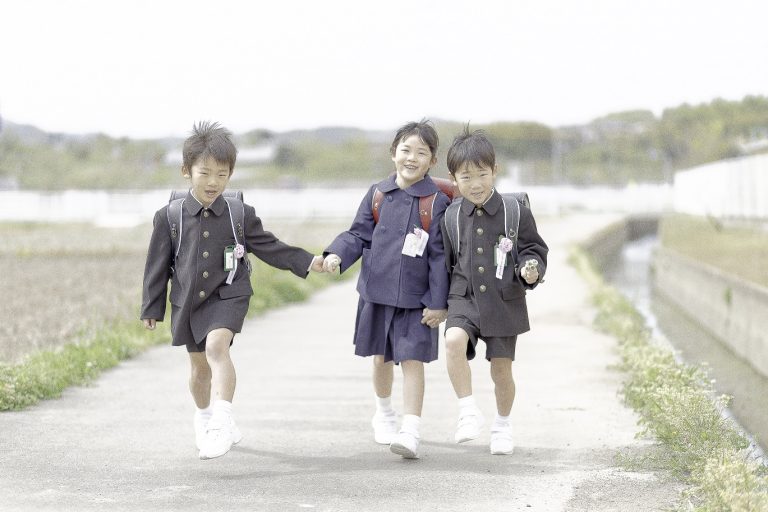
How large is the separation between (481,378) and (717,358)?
5.54 metres

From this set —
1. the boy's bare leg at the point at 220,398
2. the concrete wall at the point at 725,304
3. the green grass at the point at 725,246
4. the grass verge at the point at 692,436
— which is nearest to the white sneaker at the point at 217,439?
the boy's bare leg at the point at 220,398

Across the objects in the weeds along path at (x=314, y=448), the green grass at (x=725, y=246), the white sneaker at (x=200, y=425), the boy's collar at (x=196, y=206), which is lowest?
the green grass at (x=725, y=246)

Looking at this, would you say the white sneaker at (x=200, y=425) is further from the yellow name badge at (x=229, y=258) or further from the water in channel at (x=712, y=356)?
the water in channel at (x=712, y=356)

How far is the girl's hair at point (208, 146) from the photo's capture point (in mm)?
5871

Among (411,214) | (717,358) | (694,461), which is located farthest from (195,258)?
(717,358)

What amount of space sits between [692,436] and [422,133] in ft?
6.37

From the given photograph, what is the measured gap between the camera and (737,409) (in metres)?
9.96

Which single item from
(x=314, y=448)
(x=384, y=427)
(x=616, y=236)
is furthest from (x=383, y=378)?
(x=616, y=236)

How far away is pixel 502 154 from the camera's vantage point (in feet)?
392

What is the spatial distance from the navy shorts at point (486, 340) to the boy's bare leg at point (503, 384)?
6 cm

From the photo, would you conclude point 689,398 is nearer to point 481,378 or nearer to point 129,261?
point 481,378

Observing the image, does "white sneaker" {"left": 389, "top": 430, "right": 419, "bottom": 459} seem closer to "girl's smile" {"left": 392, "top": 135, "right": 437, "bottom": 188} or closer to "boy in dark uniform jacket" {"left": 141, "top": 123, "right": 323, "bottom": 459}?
"boy in dark uniform jacket" {"left": 141, "top": 123, "right": 323, "bottom": 459}

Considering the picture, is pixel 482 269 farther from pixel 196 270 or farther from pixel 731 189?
pixel 731 189

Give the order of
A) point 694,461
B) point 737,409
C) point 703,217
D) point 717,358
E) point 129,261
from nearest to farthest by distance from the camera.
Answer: point 694,461, point 737,409, point 717,358, point 129,261, point 703,217
